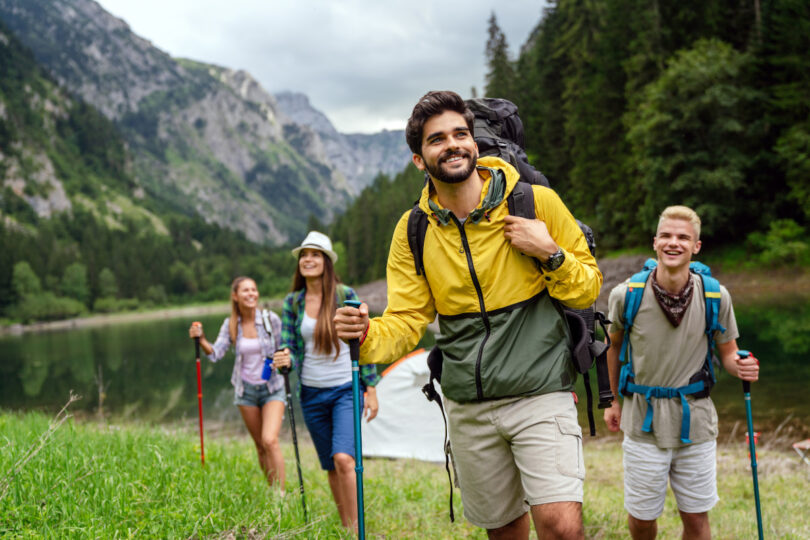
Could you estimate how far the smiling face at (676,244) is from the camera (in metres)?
3.86

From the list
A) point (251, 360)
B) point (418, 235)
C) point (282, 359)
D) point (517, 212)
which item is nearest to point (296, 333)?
point (282, 359)

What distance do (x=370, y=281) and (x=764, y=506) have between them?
65426 mm

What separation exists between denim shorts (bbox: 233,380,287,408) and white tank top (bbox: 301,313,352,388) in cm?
140

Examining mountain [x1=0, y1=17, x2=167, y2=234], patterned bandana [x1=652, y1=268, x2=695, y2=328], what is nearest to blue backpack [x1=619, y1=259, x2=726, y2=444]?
patterned bandana [x1=652, y1=268, x2=695, y2=328]

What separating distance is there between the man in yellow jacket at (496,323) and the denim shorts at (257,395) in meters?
3.77

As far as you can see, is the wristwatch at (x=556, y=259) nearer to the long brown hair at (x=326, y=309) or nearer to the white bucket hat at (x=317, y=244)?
the long brown hair at (x=326, y=309)

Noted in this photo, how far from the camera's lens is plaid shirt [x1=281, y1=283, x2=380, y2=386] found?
533 cm

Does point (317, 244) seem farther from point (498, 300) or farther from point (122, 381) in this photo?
point (122, 381)

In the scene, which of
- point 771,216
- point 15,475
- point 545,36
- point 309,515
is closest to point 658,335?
point 309,515

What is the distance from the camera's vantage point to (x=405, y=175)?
70.8 m

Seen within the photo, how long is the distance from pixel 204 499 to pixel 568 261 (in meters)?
2.95

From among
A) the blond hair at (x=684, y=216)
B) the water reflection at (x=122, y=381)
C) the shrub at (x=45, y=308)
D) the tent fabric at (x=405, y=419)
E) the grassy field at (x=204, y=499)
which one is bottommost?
the shrub at (x=45, y=308)

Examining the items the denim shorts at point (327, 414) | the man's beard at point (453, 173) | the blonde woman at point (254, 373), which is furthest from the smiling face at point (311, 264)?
the man's beard at point (453, 173)

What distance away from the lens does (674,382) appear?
390 centimetres
